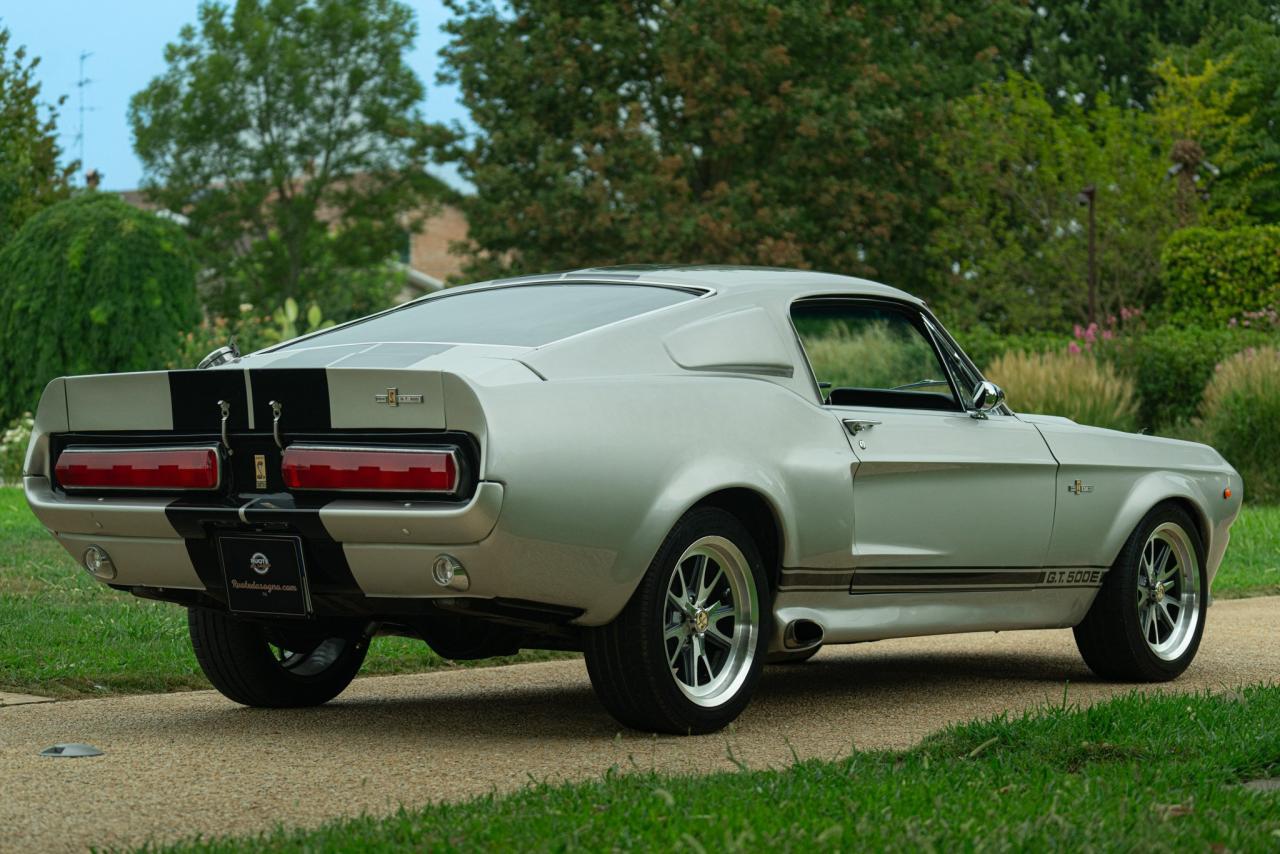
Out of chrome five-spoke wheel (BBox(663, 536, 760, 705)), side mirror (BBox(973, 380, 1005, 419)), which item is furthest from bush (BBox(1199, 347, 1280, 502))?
chrome five-spoke wheel (BBox(663, 536, 760, 705))

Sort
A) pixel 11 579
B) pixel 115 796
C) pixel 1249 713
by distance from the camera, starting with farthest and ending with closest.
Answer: pixel 11 579, pixel 1249 713, pixel 115 796

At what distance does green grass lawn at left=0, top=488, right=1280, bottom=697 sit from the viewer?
703 centimetres

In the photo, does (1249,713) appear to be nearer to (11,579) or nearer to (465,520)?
(465,520)

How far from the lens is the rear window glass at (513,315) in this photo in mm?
5926

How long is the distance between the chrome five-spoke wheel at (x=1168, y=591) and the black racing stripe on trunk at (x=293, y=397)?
3.70 metres

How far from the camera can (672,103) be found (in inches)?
1567

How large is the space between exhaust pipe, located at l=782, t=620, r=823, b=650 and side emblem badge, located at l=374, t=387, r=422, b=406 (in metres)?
1.62

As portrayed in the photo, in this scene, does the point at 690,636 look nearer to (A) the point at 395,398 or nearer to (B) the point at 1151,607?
(A) the point at 395,398

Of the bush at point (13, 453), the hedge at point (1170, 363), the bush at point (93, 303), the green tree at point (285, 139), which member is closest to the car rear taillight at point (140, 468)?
the hedge at point (1170, 363)

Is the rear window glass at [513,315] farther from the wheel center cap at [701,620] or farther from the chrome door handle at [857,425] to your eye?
the wheel center cap at [701,620]

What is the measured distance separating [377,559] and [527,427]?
0.59 metres

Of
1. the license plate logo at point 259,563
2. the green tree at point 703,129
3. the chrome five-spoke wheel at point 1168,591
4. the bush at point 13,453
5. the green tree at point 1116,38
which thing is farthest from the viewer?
the green tree at point 1116,38

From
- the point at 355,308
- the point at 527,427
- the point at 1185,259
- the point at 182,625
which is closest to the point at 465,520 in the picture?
the point at 527,427

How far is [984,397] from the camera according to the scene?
22.8ft
